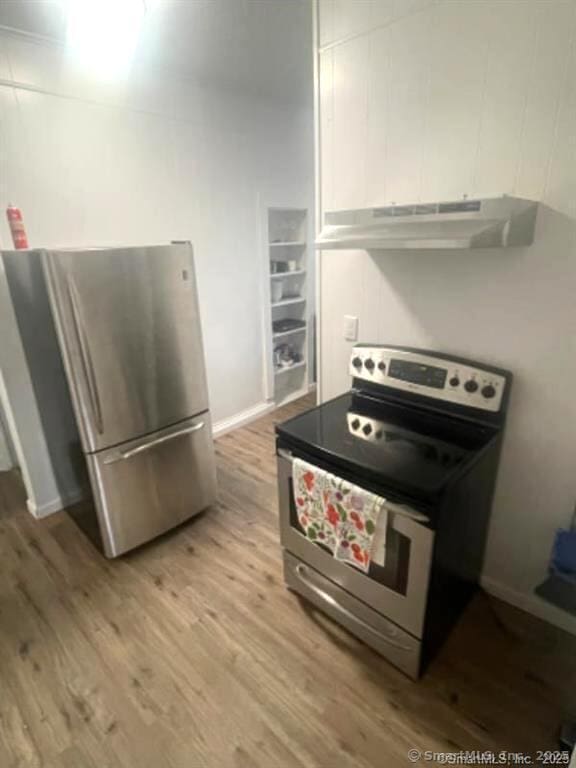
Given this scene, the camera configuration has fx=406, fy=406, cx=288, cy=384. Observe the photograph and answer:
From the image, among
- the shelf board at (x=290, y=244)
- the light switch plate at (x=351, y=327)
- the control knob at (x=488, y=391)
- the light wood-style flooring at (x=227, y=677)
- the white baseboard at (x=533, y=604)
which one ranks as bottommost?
the light wood-style flooring at (x=227, y=677)

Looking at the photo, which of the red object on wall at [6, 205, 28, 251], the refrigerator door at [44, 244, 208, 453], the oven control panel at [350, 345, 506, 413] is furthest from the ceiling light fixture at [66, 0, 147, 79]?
the oven control panel at [350, 345, 506, 413]

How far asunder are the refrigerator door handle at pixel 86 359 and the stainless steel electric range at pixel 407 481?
0.90m

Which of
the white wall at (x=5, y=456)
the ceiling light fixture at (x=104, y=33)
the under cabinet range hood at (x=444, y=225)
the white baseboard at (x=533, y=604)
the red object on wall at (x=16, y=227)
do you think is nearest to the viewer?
the under cabinet range hood at (x=444, y=225)

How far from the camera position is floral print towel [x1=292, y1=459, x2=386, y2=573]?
1359mm

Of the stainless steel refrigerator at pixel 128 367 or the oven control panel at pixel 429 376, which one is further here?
the stainless steel refrigerator at pixel 128 367

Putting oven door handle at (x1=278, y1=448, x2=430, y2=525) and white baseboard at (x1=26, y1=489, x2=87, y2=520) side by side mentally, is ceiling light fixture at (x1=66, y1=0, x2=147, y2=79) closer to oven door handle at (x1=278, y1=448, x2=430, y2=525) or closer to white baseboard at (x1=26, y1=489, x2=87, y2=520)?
oven door handle at (x1=278, y1=448, x2=430, y2=525)

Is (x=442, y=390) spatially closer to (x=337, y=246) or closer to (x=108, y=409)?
(x=337, y=246)

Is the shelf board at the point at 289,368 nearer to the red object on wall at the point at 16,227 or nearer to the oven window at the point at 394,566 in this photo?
the red object on wall at the point at 16,227

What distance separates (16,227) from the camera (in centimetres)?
204

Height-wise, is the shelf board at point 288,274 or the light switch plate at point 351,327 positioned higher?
the shelf board at point 288,274

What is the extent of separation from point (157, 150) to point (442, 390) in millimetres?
2325

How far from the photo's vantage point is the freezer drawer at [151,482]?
203 centimetres

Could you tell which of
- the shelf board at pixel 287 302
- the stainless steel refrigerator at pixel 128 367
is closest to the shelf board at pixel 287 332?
the shelf board at pixel 287 302

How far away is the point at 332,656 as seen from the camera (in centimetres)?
165
